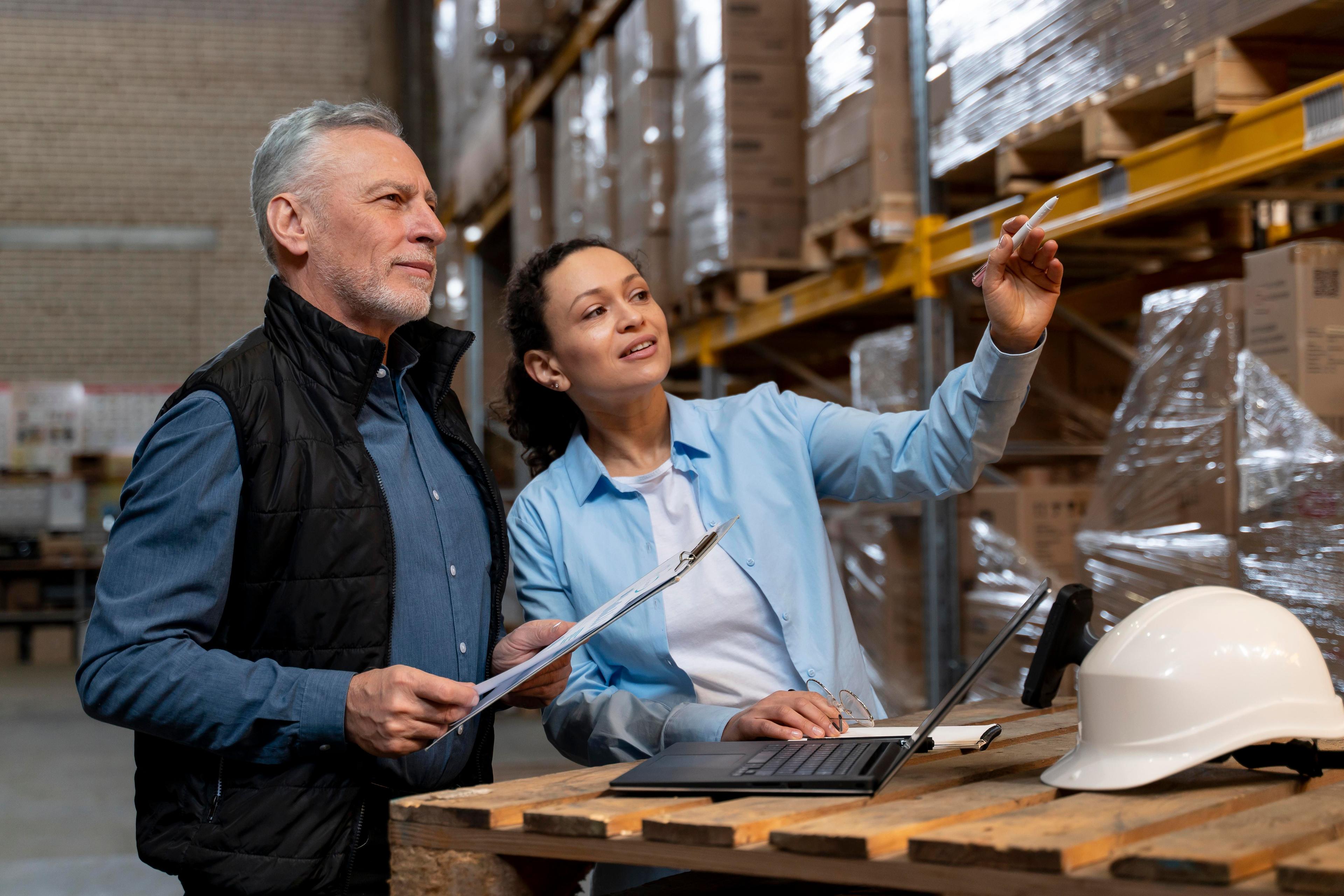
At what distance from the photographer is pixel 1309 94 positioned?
2629 mm

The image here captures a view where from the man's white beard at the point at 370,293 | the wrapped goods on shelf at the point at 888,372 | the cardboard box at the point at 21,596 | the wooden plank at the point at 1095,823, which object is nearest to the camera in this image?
the wooden plank at the point at 1095,823

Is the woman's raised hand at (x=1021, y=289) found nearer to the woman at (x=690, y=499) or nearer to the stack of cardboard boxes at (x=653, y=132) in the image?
the woman at (x=690, y=499)

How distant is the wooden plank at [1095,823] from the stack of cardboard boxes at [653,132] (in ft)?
14.4

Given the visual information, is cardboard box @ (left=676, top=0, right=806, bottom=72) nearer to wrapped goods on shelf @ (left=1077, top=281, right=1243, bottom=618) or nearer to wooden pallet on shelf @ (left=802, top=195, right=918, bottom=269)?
wooden pallet on shelf @ (left=802, top=195, right=918, bottom=269)

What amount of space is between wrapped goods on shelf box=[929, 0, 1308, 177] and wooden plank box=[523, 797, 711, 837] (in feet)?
6.87

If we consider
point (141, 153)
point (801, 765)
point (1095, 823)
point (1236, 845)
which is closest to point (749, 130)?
point (801, 765)

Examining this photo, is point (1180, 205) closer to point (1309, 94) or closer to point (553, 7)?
point (1309, 94)

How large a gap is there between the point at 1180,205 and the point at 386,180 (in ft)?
7.47

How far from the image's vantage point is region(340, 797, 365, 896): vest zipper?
1.78 meters

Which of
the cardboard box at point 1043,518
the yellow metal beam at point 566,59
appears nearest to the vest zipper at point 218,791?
the cardboard box at point 1043,518

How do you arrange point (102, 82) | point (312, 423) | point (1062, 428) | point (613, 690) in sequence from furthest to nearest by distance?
point (102, 82)
point (1062, 428)
point (613, 690)
point (312, 423)

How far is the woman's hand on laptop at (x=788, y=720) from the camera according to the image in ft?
5.97

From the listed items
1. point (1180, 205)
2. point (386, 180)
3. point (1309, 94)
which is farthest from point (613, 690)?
point (1180, 205)

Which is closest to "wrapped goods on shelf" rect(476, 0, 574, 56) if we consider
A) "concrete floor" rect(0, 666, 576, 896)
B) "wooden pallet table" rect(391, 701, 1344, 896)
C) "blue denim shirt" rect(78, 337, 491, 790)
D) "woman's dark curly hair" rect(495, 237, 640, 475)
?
"concrete floor" rect(0, 666, 576, 896)
